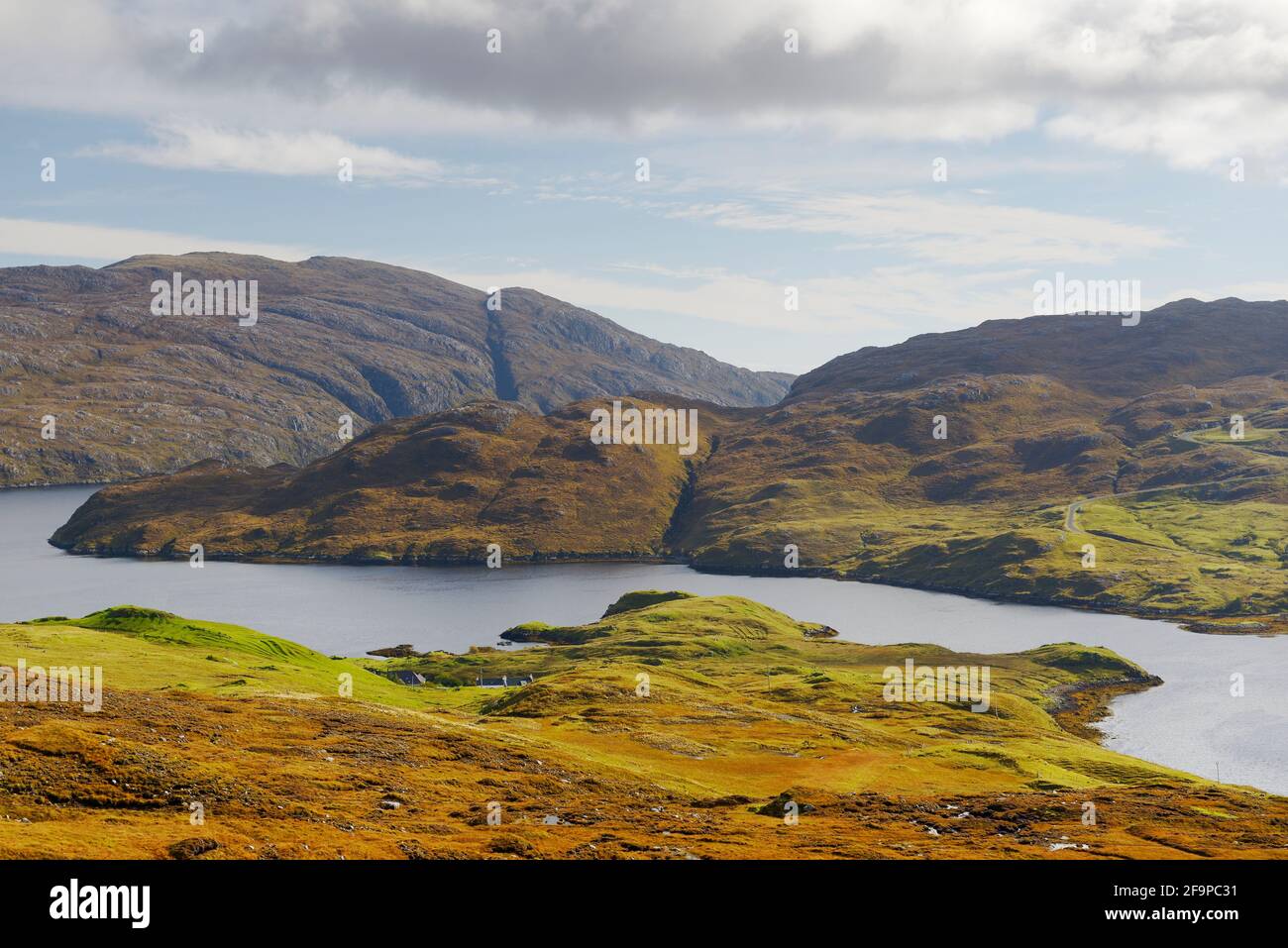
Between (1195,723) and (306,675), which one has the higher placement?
(306,675)

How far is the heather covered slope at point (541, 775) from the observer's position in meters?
55.4

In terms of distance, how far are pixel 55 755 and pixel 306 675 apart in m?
72.9

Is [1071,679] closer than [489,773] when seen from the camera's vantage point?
No

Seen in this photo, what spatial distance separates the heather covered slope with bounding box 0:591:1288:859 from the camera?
55406mm

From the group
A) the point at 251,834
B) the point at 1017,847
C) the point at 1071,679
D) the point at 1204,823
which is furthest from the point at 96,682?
the point at 1071,679

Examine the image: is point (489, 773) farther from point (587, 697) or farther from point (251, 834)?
point (587, 697)

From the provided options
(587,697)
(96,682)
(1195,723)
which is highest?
(96,682)

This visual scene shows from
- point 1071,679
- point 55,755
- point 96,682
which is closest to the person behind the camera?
point 55,755

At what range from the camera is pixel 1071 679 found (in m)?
189

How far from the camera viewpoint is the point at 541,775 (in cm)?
7681
